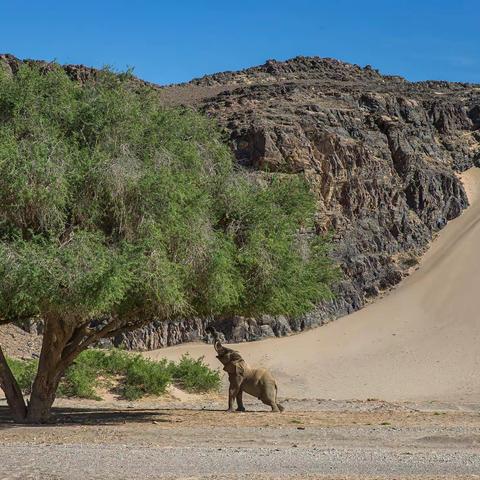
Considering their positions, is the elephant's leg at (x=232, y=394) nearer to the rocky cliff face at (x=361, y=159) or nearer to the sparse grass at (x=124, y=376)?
the sparse grass at (x=124, y=376)

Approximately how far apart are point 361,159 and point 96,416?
43.7 meters

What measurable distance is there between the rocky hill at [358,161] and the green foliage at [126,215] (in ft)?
96.0

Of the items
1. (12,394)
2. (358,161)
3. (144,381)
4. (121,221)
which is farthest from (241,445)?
(358,161)

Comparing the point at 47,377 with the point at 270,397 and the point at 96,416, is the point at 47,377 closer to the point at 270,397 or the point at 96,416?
the point at 96,416

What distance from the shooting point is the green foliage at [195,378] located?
27.7 metres

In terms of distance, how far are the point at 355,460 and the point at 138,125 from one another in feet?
26.2

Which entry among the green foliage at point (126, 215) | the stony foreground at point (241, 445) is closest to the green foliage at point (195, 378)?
the stony foreground at point (241, 445)

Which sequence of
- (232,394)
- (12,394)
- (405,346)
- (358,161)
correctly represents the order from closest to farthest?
(12,394) → (232,394) → (405,346) → (358,161)

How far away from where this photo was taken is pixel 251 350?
46.6 m

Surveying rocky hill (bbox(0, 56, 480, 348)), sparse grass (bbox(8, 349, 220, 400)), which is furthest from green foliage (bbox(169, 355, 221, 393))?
rocky hill (bbox(0, 56, 480, 348))

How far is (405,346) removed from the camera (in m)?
48.3

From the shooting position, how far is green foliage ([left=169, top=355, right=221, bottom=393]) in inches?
1091

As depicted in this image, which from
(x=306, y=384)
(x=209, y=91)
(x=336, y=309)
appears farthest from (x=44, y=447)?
(x=209, y=91)

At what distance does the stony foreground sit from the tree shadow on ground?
0.02 metres
